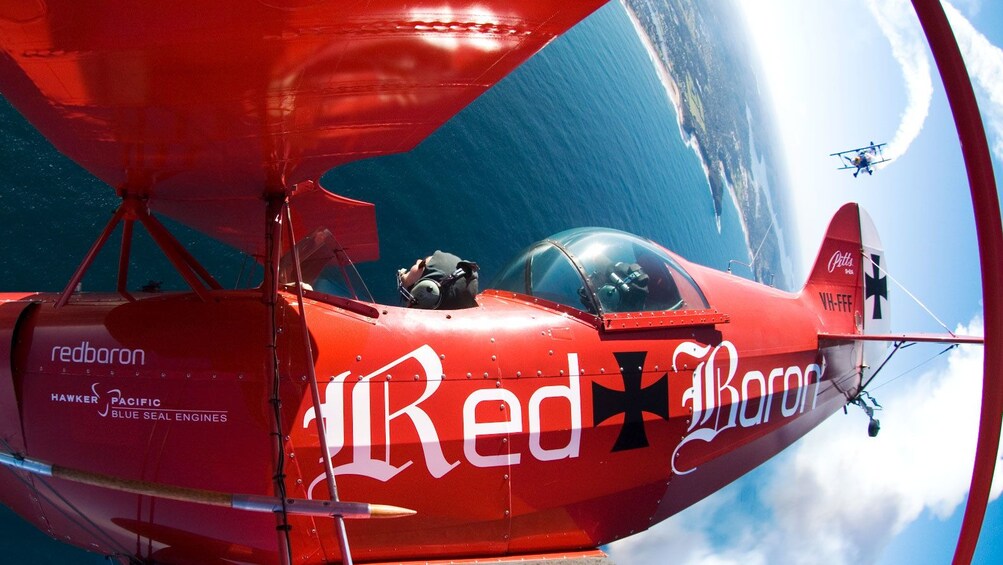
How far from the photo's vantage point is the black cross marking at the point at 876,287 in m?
7.54

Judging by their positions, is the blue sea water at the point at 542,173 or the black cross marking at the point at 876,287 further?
the blue sea water at the point at 542,173

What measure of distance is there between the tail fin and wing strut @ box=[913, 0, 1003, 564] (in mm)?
3889

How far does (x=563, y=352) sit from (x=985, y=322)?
93.3 inches

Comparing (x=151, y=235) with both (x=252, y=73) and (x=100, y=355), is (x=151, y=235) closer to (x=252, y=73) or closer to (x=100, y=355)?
(x=100, y=355)

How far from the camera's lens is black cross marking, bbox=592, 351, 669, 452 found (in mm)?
4410

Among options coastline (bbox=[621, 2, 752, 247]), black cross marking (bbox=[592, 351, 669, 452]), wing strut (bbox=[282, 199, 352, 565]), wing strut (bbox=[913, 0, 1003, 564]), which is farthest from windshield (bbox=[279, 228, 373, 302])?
coastline (bbox=[621, 2, 752, 247])

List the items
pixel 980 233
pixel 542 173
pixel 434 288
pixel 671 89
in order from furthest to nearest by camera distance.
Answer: pixel 671 89 → pixel 542 173 → pixel 434 288 → pixel 980 233

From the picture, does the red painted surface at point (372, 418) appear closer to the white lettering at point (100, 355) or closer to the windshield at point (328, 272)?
the white lettering at point (100, 355)

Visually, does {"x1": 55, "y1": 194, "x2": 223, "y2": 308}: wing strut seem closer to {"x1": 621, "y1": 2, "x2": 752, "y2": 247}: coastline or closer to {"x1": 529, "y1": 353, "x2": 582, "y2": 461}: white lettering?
{"x1": 529, "y1": 353, "x2": 582, "y2": 461}: white lettering

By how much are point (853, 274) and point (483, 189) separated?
7.11 m

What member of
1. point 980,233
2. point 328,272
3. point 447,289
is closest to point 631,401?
point 447,289

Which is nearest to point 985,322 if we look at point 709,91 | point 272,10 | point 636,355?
point 636,355

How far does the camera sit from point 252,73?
7.97ft

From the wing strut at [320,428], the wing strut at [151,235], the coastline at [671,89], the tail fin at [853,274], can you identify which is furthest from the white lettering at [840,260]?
the coastline at [671,89]
